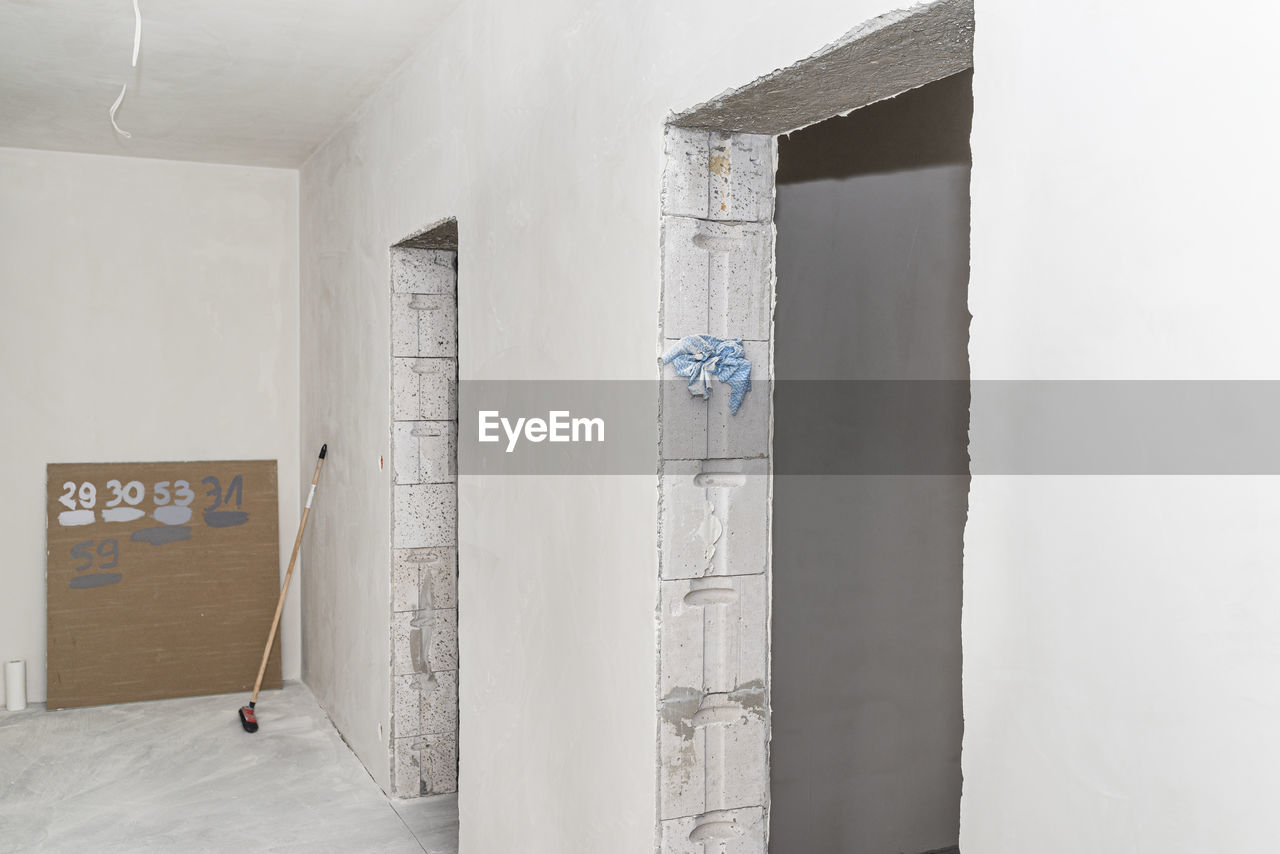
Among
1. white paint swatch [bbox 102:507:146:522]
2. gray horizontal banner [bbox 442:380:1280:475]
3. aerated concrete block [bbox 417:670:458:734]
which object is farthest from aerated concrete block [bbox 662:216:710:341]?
white paint swatch [bbox 102:507:146:522]

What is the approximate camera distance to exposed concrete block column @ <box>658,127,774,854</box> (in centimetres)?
211

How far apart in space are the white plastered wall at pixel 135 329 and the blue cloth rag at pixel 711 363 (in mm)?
3891

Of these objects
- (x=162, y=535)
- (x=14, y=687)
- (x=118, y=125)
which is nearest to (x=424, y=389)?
(x=118, y=125)

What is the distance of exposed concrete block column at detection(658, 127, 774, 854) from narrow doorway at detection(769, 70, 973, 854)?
803 millimetres

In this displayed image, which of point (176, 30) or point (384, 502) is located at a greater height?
point (176, 30)

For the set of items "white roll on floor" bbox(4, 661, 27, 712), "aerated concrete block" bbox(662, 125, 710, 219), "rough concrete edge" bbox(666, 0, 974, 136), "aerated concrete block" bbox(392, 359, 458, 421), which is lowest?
"white roll on floor" bbox(4, 661, 27, 712)

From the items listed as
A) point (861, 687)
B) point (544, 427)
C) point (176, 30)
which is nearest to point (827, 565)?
point (861, 687)

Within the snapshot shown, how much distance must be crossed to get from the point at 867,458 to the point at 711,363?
1146 mm

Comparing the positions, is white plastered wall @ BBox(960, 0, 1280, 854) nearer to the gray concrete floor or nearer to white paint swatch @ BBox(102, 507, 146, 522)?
the gray concrete floor

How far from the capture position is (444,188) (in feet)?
10.8

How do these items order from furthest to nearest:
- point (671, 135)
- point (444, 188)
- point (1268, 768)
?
point (444, 188) < point (671, 135) < point (1268, 768)

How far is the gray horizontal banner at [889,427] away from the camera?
109cm

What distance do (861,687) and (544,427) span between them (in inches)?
51.3

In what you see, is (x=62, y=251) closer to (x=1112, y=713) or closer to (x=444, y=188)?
(x=444, y=188)
